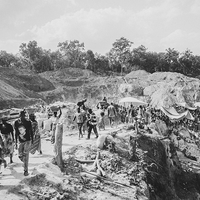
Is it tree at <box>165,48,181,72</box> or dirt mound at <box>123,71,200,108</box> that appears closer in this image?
dirt mound at <box>123,71,200,108</box>

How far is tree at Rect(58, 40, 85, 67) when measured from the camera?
5266 centimetres

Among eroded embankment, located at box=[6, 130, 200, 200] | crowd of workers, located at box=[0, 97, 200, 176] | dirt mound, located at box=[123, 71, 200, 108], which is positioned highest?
dirt mound, located at box=[123, 71, 200, 108]

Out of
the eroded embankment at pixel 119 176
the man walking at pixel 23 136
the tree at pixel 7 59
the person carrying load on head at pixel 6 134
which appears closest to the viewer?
the eroded embankment at pixel 119 176

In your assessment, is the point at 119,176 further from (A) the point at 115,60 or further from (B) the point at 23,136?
(A) the point at 115,60

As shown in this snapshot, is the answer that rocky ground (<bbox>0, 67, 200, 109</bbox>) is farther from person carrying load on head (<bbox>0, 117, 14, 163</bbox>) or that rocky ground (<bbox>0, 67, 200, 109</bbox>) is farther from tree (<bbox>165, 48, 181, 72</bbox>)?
person carrying load on head (<bbox>0, 117, 14, 163</bbox>)

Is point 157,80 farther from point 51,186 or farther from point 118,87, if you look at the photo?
point 51,186

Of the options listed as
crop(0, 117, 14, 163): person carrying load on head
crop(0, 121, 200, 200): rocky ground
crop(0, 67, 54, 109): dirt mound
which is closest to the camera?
crop(0, 121, 200, 200): rocky ground

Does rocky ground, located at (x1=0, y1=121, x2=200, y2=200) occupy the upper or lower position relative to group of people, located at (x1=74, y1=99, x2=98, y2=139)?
lower

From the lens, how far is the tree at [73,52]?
173 ft

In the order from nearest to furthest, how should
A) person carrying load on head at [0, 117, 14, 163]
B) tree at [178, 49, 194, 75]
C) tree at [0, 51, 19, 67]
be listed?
person carrying load on head at [0, 117, 14, 163] < tree at [0, 51, 19, 67] < tree at [178, 49, 194, 75]

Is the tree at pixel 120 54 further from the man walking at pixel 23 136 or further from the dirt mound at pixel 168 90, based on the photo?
the man walking at pixel 23 136

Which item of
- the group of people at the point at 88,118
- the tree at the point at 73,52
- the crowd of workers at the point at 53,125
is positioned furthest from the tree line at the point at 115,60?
the group of people at the point at 88,118

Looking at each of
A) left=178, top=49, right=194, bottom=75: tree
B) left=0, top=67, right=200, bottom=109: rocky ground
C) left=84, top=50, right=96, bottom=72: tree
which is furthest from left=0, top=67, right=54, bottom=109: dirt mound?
left=178, top=49, right=194, bottom=75: tree

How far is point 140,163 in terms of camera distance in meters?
8.16
